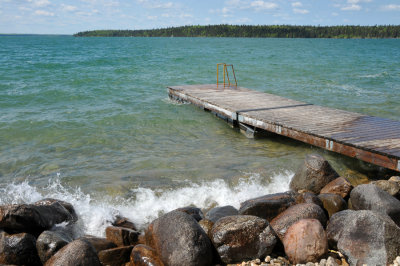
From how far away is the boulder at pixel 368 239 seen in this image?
465 centimetres

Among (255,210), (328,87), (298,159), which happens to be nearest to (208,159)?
(298,159)

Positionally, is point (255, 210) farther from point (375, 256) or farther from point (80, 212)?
point (80, 212)

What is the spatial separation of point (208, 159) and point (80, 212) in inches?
146

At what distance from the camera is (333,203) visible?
242 inches

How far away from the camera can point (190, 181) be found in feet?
26.4

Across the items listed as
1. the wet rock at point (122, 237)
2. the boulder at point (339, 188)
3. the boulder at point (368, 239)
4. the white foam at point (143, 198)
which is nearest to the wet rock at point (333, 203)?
the boulder at point (339, 188)

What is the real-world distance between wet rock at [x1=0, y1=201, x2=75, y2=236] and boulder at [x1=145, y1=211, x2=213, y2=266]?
1.78m

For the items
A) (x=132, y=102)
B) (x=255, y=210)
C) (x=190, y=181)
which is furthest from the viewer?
(x=132, y=102)

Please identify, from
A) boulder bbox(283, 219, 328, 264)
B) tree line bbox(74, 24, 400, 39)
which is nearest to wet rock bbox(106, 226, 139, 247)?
boulder bbox(283, 219, 328, 264)

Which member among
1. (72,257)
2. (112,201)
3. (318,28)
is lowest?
(112,201)

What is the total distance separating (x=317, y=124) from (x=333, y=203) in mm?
3937

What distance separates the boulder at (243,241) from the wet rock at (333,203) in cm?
165

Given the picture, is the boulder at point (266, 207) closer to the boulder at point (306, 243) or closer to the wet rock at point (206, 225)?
the wet rock at point (206, 225)

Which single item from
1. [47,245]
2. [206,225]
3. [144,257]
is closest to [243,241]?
[206,225]
